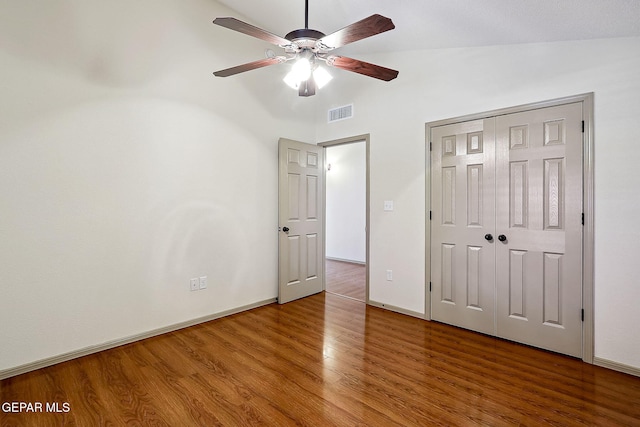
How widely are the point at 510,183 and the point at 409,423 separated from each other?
7.24ft

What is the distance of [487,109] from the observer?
114 inches

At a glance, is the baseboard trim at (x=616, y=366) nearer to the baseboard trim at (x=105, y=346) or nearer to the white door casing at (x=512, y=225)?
the white door casing at (x=512, y=225)

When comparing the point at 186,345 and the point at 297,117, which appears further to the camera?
the point at 297,117

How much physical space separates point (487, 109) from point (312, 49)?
189 centimetres

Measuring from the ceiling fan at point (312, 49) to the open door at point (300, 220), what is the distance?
1541 millimetres

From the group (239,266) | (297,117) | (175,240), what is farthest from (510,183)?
(175,240)

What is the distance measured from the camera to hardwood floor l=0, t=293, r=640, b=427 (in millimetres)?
1788

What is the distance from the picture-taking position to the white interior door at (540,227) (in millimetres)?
2484

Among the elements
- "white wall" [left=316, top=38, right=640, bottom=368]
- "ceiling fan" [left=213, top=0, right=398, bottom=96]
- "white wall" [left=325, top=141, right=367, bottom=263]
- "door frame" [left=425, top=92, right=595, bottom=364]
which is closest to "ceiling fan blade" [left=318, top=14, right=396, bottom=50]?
"ceiling fan" [left=213, top=0, right=398, bottom=96]

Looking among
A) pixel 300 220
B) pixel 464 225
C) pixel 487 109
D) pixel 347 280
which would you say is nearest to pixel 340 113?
pixel 300 220

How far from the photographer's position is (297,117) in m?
4.13

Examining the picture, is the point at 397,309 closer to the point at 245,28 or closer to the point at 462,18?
the point at 462,18

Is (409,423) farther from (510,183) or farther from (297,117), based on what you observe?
(297,117)

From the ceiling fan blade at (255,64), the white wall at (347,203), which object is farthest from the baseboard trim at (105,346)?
the white wall at (347,203)
